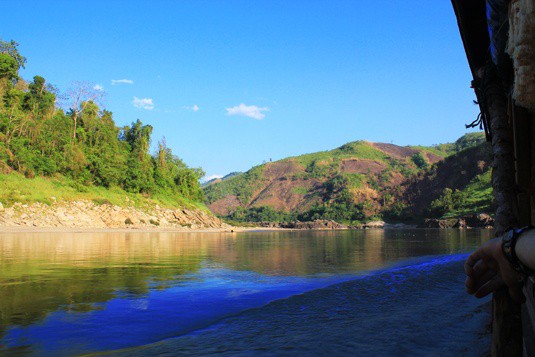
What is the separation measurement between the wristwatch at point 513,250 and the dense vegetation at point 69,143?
6121 centimetres

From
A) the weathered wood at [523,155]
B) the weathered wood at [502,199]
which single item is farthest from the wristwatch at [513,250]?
the weathered wood at [523,155]

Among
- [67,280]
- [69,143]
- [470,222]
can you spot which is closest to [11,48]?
[69,143]

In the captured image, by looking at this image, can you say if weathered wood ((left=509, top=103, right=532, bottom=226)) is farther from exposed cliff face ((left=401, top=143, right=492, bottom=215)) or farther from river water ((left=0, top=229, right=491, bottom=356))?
exposed cliff face ((left=401, top=143, right=492, bottom=215))

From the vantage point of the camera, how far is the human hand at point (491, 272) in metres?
2.13

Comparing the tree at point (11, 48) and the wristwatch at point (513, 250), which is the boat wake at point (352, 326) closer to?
the wristwatch at point (513, 250)

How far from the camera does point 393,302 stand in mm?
10148

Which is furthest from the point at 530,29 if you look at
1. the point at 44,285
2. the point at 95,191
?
the point at 95,191

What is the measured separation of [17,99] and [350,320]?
71715 millimetres

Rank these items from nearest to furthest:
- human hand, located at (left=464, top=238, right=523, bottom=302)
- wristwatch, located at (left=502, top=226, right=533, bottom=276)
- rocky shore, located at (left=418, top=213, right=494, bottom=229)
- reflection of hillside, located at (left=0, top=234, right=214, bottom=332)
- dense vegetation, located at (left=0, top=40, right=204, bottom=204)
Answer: wristwatch, located at (left=502, top=226, right=533, bottom=276)
human hand, located at (left=464, top=238, right=523, bottom=302)
reflection of hillside, located at (left=0, top=234, right=214, bottom=332)
dense vegetation, located at (left=0, top=40, right=204, bottom=204)
rocky shore, located at (left=418, top=213, right=494, bottom=229)

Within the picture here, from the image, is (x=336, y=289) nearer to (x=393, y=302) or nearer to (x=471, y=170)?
(x=393, y=302)

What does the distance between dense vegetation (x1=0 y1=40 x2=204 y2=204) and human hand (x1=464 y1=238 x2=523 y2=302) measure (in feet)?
200

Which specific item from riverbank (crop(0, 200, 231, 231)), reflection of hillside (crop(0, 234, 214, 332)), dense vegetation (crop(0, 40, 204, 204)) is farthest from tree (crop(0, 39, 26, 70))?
reflection of hillside (crop(0, 234, 214, 332))

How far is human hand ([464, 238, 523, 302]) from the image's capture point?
213 cm

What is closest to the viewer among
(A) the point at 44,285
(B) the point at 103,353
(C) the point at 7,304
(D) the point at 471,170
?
(B) the point at 103,353
